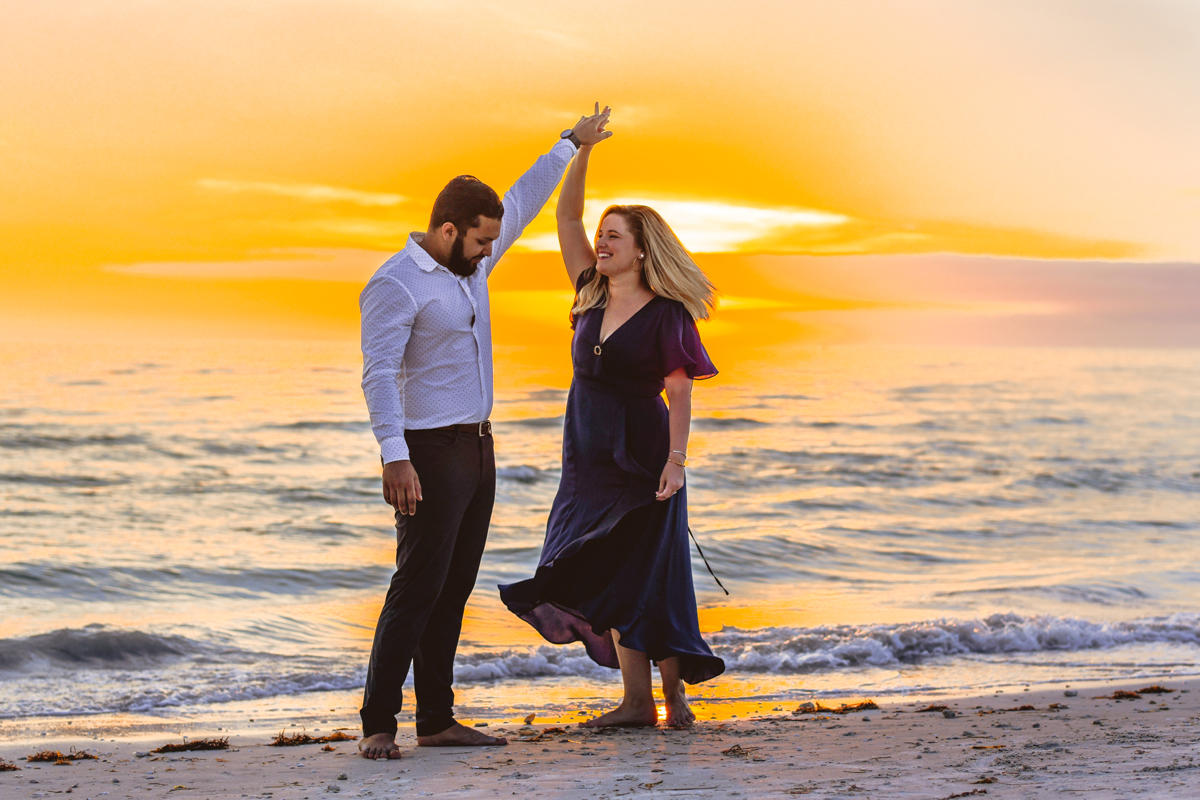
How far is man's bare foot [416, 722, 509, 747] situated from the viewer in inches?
151

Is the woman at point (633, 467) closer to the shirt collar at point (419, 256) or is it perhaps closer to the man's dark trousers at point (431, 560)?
the man's dark trousers at point (431, 560)

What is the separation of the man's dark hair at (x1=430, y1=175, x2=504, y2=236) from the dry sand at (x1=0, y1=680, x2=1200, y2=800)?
184 cm

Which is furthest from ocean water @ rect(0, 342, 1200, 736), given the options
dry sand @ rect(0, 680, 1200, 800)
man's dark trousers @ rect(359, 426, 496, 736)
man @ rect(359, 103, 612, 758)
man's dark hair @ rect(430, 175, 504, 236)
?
man's dark hair @ rect(430, 175, 504, 236)

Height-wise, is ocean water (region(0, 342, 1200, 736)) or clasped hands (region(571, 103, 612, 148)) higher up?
clasped hands (region(571, 103, 612, 148))

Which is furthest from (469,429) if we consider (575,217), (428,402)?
(575,217)

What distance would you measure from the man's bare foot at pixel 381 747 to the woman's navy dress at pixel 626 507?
29.8 inches

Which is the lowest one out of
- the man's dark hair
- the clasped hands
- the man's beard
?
the man's beard

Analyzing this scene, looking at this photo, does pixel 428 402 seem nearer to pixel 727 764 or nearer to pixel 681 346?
pixel 681 346

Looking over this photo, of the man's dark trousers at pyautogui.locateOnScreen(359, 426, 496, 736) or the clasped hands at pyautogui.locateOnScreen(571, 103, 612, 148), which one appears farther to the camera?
the clasped hands at pyautogui.locateOnScreen(571, 103, 612, 148)

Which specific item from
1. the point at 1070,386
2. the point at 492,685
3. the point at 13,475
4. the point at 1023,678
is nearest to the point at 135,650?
the point at 492,685

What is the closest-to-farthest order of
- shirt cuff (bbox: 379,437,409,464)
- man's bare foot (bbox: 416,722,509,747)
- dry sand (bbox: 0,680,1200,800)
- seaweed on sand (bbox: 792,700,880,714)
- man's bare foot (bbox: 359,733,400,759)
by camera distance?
1. dry sand (bbox: 0,680,1200,800)
2. shirt cuff (bbox: 379,437,409,464)
3. man's bare foot (bbox: 359,733,400,759)
4. man's bare foot (bbox: 416,722,509,747)
5. seaweed on sand (bbox: 792,700,880,714)

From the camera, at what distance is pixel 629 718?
4137 millimetres

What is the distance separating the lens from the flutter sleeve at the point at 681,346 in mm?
3918

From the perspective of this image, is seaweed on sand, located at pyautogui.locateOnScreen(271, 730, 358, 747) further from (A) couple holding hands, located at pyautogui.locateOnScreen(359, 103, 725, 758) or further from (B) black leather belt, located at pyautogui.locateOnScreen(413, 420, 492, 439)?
(B) black leather belt, located at pyautogui.locateOnScreen(413, 420, 492, 439)
